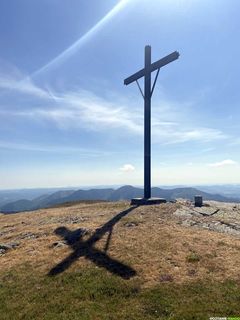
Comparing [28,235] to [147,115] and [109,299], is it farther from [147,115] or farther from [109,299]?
[147,115]

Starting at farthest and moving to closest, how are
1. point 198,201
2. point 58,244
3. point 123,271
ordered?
point 198,201, point 58,244, point 123,271

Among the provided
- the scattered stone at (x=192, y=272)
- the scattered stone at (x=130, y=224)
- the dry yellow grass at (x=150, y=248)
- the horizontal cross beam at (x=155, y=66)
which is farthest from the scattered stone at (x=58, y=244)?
the horizontal cross beam at (x=155, y=66)

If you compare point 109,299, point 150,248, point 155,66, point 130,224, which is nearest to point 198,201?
point 130,224

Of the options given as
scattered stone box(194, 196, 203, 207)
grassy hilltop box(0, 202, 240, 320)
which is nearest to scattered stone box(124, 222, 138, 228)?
grassy hilltop box(0, 202, 240, 320)

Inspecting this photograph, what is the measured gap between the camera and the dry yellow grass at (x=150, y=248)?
14852 mm

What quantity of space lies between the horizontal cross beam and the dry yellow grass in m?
12.2

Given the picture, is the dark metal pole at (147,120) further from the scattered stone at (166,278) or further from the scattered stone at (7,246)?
the scattered stone at (166,278)

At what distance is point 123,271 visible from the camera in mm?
15086

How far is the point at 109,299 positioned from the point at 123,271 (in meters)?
2.23

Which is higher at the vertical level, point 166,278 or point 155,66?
point 155,66

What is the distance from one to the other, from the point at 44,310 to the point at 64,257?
499cm

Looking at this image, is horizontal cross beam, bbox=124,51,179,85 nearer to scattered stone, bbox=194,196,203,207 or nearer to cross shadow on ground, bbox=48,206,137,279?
scattered stone, bbox=194,196,203,207

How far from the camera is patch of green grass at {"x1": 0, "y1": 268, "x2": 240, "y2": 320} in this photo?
1174 centimetres

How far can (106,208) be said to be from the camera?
30141 millimetres
